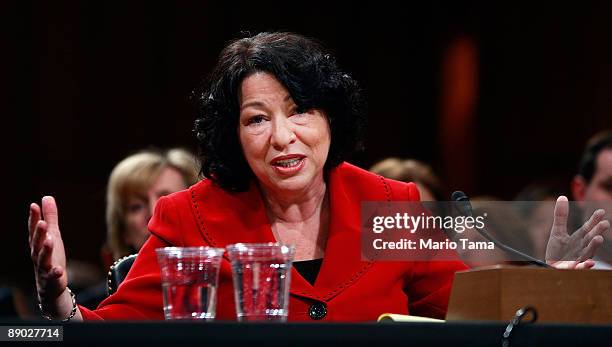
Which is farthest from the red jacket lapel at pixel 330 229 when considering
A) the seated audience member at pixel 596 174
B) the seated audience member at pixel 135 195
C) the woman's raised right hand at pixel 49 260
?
the seated audience member at pixel 596 174

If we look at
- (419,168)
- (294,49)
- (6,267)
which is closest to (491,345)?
(294,49)

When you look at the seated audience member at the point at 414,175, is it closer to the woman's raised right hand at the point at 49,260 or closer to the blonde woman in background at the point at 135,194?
the blonde woman in background at the point at 135,194

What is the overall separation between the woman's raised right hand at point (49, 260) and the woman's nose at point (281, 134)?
49cm

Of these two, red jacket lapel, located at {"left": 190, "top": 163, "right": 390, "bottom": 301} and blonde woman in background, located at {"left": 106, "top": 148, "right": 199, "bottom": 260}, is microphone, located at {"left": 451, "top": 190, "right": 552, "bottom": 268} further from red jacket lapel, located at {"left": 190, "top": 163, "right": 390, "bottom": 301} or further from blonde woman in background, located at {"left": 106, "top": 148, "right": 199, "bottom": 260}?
blonde woman in background, located at {"left": 106, "top": 148, "right": 199, "bottom": 260}

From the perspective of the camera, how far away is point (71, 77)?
556cm

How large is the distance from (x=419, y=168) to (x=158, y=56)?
2.49 meters

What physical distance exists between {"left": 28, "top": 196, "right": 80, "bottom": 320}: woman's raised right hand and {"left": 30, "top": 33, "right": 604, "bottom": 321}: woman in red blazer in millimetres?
89

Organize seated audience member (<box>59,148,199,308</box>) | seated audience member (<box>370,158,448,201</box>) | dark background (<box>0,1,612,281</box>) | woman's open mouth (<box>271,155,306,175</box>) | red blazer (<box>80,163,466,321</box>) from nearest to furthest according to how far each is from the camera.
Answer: red blazer (<box>80,163,466,321</box>) < woman's open mouth (<box>271,155,306,175</box>) < seated audience member (<box>59,148,199,308</box>) < seated audience member (<box>370,158,448,201</box>) < dark background (<box>0,1,612,281</box>)

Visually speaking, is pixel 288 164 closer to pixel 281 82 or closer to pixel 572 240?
pixel 281 82

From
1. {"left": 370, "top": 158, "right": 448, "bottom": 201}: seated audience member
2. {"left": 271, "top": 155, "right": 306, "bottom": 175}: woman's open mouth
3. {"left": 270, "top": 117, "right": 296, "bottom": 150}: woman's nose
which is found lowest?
{"left": 271, "top": 155, "right": 306, "bottom": 175}: woman's open mouth

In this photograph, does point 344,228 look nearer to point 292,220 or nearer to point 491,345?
point 292,220

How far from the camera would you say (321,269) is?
6.73 ft

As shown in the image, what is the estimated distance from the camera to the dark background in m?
5.50

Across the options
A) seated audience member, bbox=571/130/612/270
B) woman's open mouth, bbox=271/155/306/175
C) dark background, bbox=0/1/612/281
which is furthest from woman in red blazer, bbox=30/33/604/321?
dark background, bbox=0/1/612/281
